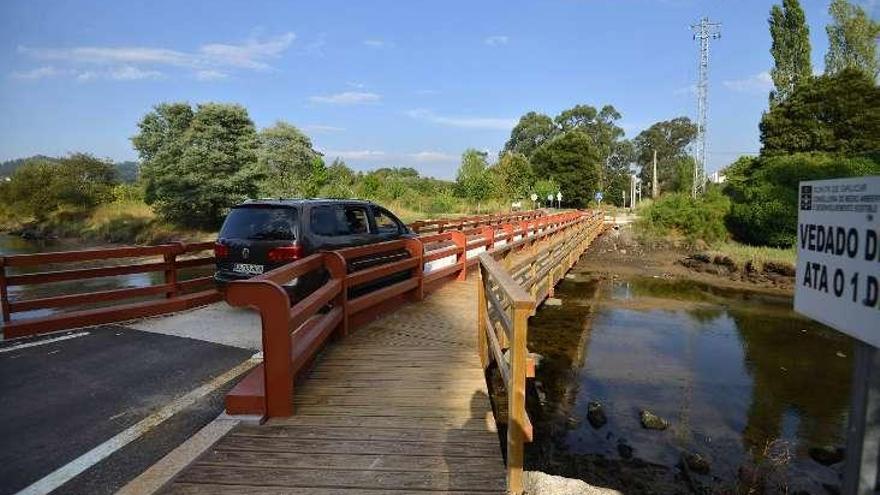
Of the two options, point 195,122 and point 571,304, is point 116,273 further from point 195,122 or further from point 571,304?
point 195,122

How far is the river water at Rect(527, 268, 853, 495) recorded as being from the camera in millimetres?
6184

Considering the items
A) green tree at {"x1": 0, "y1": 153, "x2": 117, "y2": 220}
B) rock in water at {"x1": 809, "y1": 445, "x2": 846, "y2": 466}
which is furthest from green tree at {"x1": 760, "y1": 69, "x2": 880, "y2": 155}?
green tree at {"x1": 0, "y1": 153, "x2": 117, "y2": 220}

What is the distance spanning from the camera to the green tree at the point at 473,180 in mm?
51638

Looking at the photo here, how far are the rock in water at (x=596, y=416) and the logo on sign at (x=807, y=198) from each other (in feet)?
17.6

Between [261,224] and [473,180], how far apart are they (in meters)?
45.7

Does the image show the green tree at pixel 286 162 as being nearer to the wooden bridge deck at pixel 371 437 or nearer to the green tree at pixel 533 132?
the wooden bridge deck at pixel 371 437

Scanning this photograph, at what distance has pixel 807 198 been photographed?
264 centimetres

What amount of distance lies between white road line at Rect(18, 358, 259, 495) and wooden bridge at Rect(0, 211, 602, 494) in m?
0.75

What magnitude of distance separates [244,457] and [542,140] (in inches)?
4278

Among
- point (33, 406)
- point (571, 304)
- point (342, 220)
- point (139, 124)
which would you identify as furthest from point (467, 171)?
point (33, 406)

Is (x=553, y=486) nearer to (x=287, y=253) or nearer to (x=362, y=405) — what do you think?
(x=362, y=405)

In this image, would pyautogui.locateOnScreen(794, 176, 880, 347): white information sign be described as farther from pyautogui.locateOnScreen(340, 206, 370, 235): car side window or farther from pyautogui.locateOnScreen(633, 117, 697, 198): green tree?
pyautogui.locateOnScreen(633, 117, 697, 198): green tree

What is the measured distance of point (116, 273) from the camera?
8031mm

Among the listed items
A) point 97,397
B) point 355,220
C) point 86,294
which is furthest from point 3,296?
point 355,220
